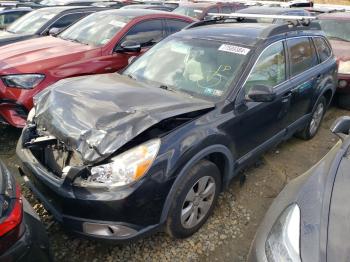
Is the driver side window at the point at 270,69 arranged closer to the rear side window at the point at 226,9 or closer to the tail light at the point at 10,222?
the tail light at the point at 10,222

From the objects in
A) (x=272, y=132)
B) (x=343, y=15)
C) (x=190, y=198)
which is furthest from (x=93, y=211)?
(x=343, y=15)

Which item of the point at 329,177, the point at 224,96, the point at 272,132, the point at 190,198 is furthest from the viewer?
the point at 272,132

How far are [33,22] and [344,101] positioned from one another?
21.5 feet

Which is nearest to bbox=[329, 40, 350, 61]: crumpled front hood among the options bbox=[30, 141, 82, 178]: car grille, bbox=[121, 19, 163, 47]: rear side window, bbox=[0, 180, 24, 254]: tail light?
bbox=[121, 19, 163, 47]: rear side window

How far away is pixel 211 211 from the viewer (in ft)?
10.3

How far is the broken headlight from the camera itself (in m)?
2.34

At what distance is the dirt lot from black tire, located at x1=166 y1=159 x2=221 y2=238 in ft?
0.49

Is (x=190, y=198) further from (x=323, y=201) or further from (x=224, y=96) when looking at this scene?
(x=323, y=201)

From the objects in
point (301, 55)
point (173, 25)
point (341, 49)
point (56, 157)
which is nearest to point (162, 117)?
point (56, 157)

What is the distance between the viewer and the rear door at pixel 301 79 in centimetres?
386

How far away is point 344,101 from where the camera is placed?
20.2ft

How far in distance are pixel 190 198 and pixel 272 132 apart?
4.64ft

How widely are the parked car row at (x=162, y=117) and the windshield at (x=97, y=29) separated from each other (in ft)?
1.88

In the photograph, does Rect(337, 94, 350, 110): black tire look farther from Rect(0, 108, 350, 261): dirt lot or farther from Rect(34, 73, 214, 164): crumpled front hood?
Rect(34, 73, 214, 164): crumpled front hood
